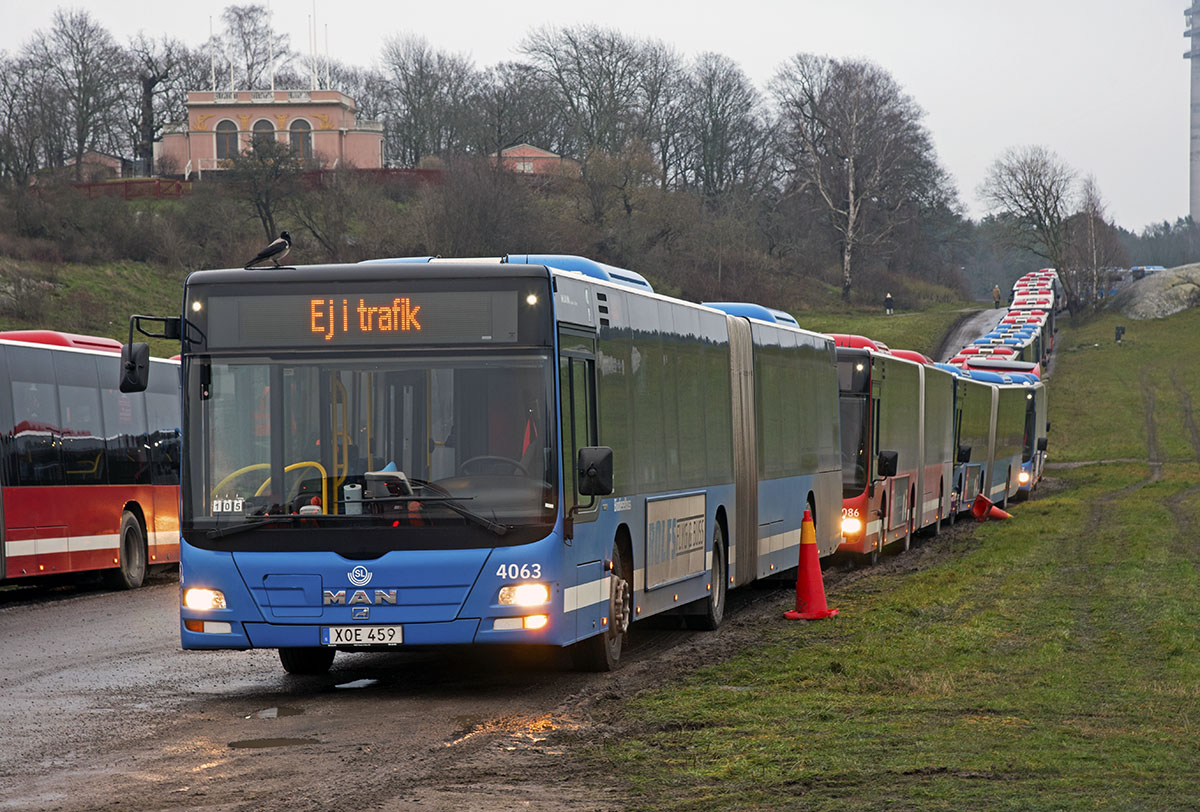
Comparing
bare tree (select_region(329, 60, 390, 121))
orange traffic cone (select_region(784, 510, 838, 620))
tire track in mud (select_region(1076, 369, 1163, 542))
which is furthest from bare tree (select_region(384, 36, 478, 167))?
orange traffic cone (select_region(784, 510, 838, 620))

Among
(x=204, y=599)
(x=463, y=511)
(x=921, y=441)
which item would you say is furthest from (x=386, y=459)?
(x=921, y=441)

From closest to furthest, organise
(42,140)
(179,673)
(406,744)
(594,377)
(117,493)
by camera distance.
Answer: (406,744)
(594,377)
(179,673)
(117,493)
(42,140)

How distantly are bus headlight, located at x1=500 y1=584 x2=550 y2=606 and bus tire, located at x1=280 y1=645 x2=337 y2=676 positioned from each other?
2332mm

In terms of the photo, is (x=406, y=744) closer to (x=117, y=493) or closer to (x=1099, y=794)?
(x=1099, y=794)

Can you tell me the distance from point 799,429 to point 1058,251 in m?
89.3

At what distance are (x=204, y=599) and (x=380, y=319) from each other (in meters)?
2.24

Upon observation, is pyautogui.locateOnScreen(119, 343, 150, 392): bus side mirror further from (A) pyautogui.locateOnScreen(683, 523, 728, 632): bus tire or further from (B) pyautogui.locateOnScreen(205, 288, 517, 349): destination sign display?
(A) pyautogui.locateOnScreen(683, 523, 728, 632): bus tire

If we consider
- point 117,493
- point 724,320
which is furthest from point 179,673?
point 117,493

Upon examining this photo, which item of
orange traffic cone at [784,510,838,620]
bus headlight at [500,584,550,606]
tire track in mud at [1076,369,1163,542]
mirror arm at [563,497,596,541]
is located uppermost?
mirror arm at [563,497,596,541]

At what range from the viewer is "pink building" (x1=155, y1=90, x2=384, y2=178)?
105m

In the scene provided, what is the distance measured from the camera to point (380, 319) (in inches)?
439

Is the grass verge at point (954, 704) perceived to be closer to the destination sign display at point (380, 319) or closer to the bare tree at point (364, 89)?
the destination sign display at point (380, 319)

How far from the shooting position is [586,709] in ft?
34.9

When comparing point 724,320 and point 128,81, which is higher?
point 128,81
